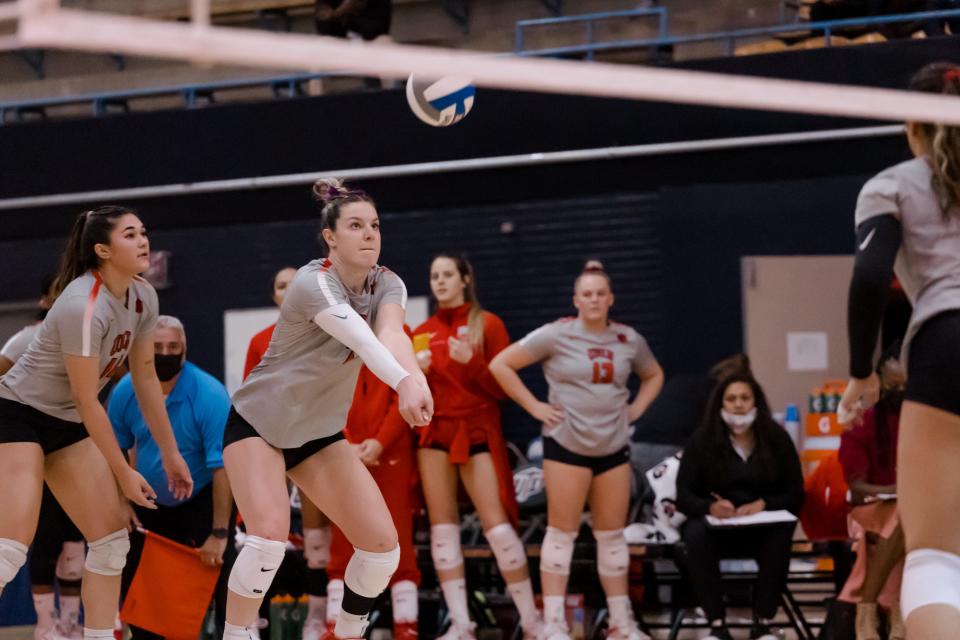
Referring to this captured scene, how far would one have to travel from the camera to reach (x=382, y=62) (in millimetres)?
2650

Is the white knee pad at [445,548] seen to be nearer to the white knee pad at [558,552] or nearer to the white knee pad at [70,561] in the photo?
the white knee pad at [558,552]

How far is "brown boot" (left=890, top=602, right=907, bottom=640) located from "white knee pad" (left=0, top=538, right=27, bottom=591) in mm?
4042

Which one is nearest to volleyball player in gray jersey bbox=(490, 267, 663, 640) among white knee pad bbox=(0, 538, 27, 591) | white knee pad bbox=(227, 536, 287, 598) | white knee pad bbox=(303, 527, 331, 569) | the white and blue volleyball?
white knee pad bbox=(303, 527, 331, 569)

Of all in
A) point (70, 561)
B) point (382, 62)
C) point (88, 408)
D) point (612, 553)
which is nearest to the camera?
point (382, 62)

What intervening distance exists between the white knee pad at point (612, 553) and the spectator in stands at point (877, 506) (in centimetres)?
118

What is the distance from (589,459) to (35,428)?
3182 millimetres

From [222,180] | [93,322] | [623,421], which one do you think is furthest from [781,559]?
[222,180]

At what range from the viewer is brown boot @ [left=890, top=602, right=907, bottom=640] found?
6277 mm

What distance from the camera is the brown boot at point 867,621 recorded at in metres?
6.48

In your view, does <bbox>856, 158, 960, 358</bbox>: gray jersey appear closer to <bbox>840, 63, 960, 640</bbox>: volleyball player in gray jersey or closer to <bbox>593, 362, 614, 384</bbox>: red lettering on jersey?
<bbox>840, 63, 960, 640</bbox>: volleyball player in gray jersey

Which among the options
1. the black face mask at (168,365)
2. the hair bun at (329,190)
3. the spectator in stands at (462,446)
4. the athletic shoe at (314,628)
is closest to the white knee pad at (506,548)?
the spectator in stands at (462,446)

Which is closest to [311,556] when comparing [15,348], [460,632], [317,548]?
[317,548]

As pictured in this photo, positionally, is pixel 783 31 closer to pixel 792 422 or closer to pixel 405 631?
pixel 792 422

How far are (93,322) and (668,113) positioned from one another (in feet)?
16.2
